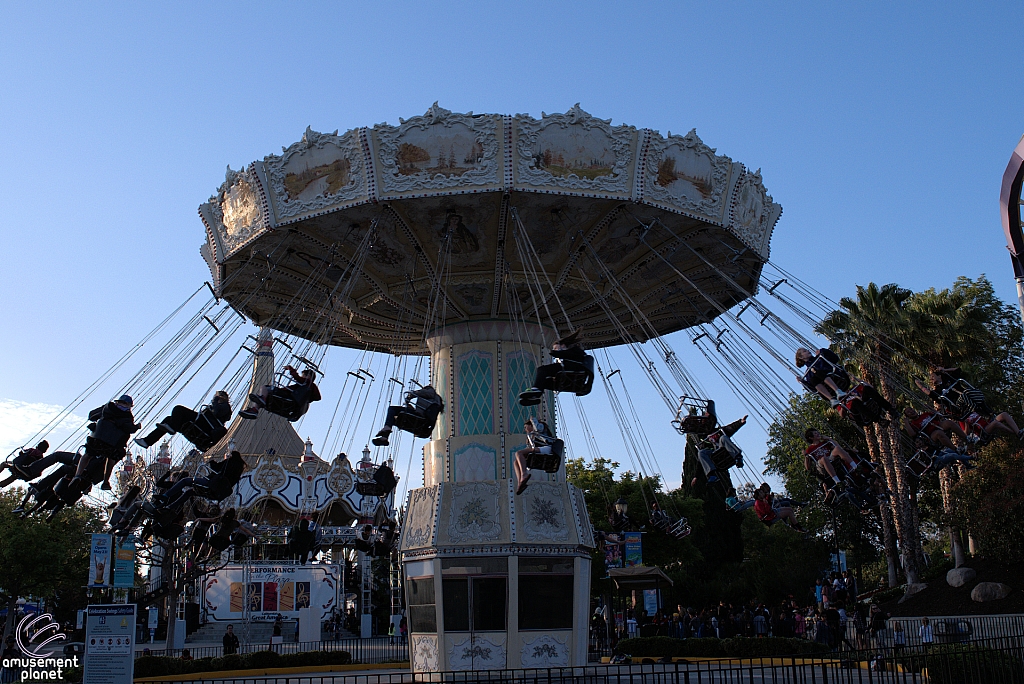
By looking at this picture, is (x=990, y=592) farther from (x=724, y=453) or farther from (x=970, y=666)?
(x=724, y=453)

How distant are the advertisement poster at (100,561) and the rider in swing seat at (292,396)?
7.43 meters

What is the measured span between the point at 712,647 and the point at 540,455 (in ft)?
39.7

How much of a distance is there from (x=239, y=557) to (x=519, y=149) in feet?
108

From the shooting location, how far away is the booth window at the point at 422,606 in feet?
48.7

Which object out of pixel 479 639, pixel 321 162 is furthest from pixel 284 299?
pixel 479 639

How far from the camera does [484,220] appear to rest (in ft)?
48.6

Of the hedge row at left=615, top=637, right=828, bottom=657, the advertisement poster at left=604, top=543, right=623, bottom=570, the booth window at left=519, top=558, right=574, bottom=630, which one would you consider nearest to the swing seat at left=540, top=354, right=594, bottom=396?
the booth window at left=519, top=558, right=574, bottom=630

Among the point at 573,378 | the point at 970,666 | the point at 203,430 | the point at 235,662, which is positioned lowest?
the point at 235,662

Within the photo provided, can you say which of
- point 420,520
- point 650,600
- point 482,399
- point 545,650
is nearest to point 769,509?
point 545,650

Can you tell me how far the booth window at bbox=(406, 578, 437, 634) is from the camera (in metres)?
14.8

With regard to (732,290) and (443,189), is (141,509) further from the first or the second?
(732,290)

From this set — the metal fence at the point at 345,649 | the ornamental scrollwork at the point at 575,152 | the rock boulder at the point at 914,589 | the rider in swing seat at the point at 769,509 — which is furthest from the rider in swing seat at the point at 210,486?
the rock boulder at the point at 914,589

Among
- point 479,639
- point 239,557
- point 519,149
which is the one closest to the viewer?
point 519,149

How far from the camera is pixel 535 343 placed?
57.2 ft
